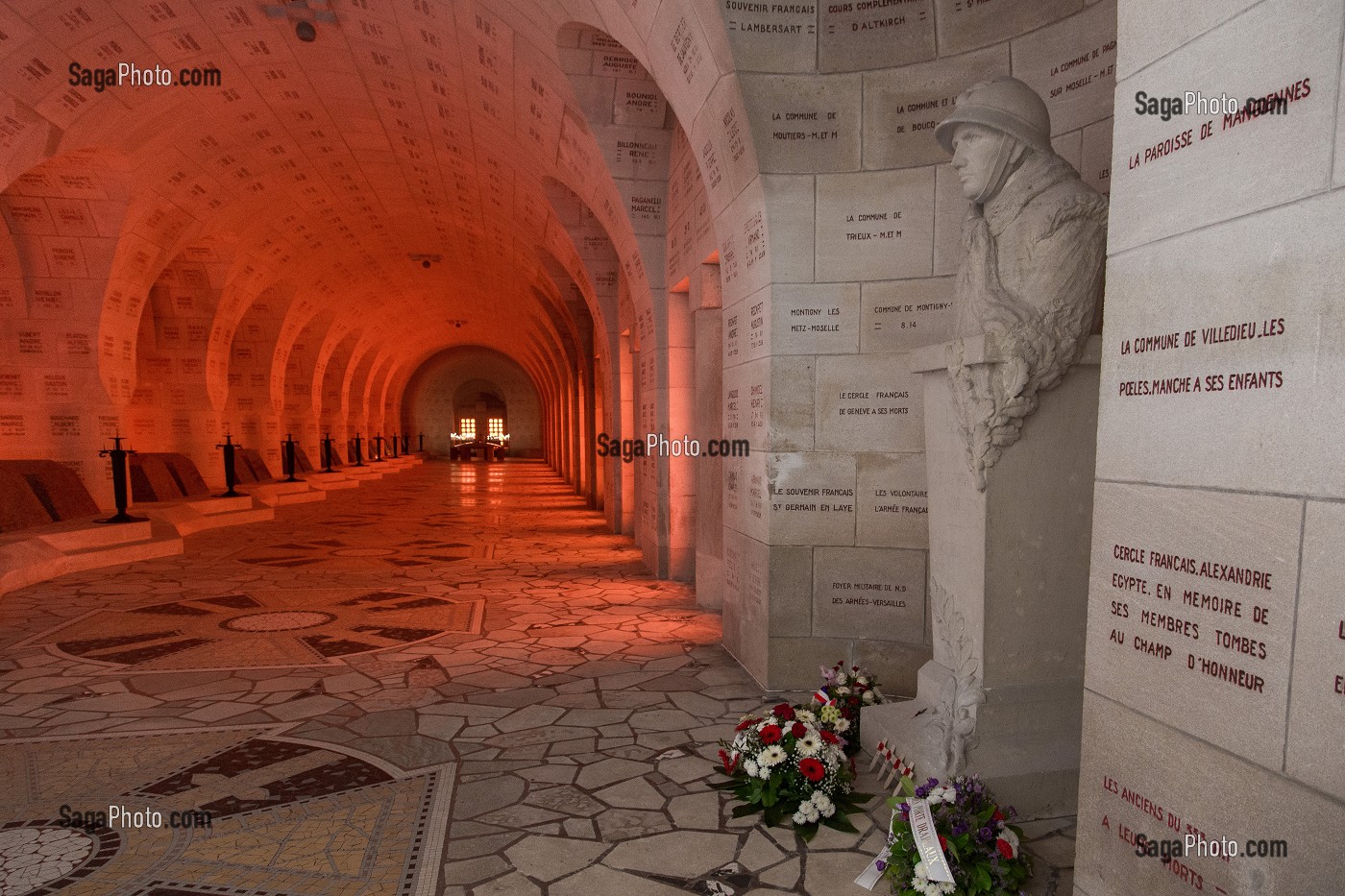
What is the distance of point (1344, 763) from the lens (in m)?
1.71

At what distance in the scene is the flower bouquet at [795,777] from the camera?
146 inches

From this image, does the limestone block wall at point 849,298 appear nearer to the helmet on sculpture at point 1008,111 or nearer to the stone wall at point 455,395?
the helmet on sculpture at point 1008,111

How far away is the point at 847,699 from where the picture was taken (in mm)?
4586

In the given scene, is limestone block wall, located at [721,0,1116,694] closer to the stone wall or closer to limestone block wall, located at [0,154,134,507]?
limestone block wall, located at [0,154,134,507]

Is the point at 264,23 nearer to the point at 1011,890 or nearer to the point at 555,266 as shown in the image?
the point at 555,266

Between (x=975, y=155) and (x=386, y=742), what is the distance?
184 inches

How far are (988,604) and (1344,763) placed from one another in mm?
1951

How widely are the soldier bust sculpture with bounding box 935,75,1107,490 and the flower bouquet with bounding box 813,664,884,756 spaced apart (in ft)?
5.34

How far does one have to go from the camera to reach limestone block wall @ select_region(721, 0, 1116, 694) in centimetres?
511

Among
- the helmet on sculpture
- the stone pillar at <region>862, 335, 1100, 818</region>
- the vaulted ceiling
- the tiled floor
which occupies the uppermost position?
the vaulted ceiling

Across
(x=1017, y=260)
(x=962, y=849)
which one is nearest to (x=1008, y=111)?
(x=1017, y=260)

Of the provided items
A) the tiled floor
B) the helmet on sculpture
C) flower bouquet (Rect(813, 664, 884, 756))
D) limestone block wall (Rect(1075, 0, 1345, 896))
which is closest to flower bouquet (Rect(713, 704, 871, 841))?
the tiled floor

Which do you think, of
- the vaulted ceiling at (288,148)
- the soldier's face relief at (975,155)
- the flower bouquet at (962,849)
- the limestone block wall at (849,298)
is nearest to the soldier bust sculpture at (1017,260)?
the soldier's face relief at (975,155)

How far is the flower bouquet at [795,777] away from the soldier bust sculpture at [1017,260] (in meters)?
1.58
